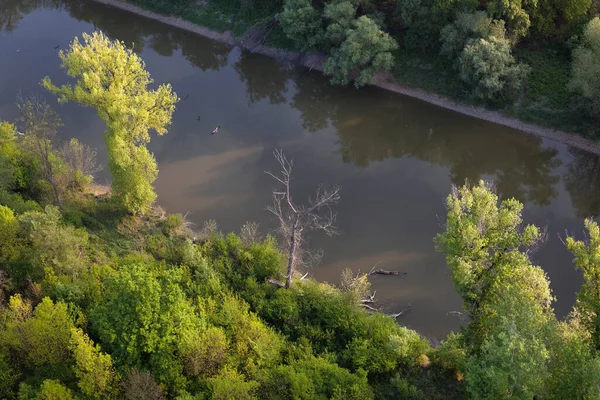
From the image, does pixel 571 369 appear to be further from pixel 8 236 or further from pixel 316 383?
pixel 8 236

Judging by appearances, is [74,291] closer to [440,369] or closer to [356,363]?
[356,363]

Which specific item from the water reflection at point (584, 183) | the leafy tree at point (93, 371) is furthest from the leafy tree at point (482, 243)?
the water reflection at point (584, 183)

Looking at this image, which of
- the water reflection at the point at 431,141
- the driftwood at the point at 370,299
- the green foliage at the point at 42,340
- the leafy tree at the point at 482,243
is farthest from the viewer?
the water reflection at the point at 431,141

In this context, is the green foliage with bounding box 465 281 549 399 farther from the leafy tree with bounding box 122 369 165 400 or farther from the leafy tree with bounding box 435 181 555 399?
the leafy tree with bounding box 122 369 165 400

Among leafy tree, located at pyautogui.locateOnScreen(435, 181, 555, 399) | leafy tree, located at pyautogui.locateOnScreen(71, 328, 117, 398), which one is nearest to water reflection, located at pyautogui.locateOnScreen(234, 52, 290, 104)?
leafy tree, located at pyautogui.locateOnScreen(435, 181, 555, 399)

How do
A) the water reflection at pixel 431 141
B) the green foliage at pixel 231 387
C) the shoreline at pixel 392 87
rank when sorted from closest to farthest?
1. the green foliage at pixel 231 387
2. the water reflection at pixel 431 141
3. the shoreline at pixel 392 87

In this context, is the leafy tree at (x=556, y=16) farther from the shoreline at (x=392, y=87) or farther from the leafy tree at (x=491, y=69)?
the shoreline at (x=392, y=87)
